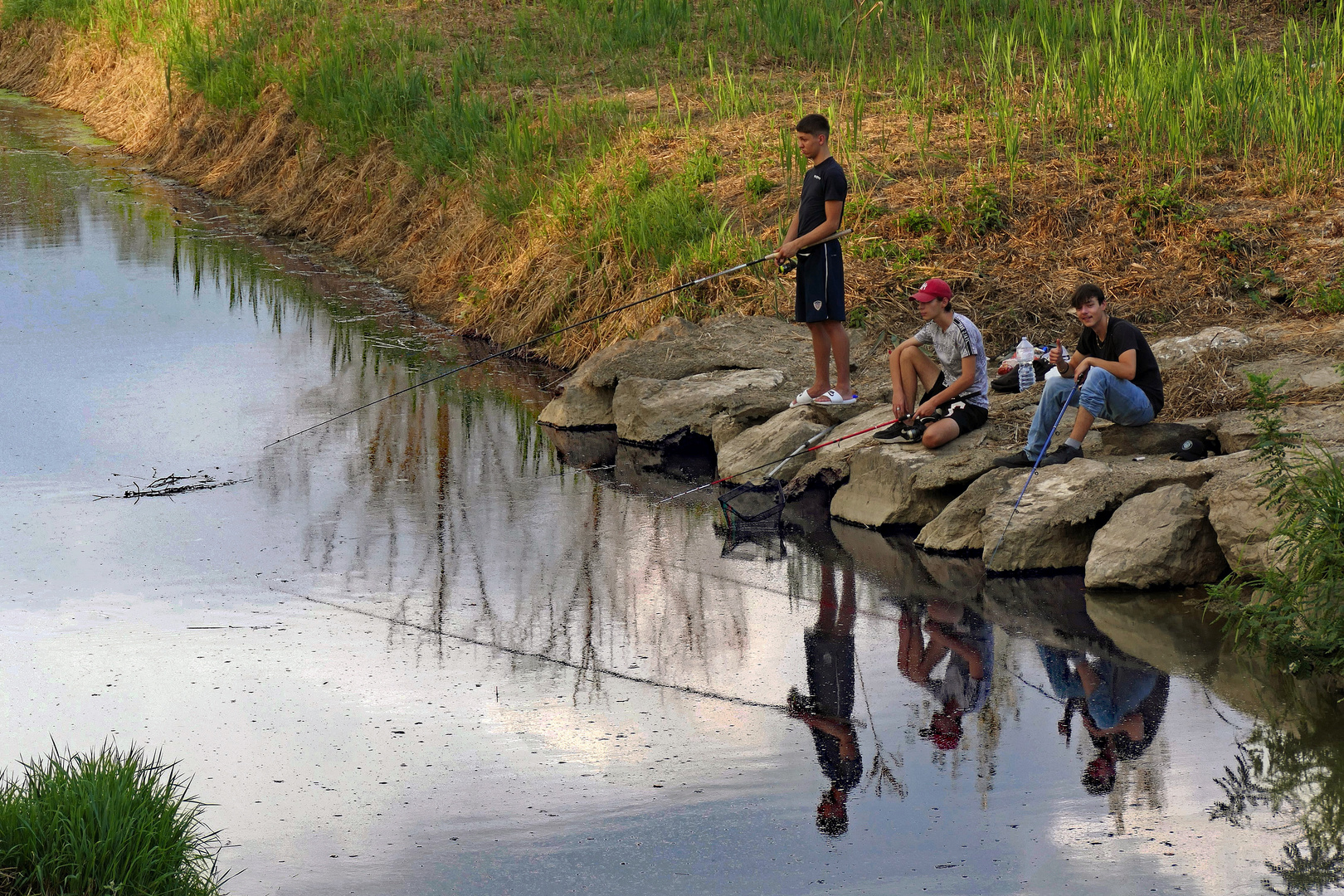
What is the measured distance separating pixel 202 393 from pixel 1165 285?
7.25 meters

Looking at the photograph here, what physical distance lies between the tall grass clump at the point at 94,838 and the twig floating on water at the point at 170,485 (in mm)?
4394

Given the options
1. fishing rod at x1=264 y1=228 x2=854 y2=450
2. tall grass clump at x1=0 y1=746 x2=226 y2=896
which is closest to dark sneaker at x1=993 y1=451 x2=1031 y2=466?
fishing rod at x1=264 y1=228 x2=854 y2=450

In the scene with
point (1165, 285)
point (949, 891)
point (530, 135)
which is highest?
point (530, 135)

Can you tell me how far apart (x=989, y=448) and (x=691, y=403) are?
2.39 metres

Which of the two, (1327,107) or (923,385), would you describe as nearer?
(923,385)

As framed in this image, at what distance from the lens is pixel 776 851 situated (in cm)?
434

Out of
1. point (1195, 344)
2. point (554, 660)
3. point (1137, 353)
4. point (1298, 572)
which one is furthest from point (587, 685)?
point (1195, 344)

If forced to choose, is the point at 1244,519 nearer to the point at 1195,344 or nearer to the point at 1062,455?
the point at 1062,455

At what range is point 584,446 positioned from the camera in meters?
9.57

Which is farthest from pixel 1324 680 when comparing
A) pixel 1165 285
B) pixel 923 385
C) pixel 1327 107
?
pixel 1327 107

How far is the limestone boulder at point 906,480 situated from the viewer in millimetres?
7578

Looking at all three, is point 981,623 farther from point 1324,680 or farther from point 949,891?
point 949,891

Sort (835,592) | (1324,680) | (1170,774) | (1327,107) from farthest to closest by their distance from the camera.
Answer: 1. (1327,107)
2. (835,592)
3. (1324,680)
4. (1170,774)

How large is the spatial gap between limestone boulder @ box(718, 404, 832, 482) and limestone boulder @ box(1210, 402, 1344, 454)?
2.40 meters
